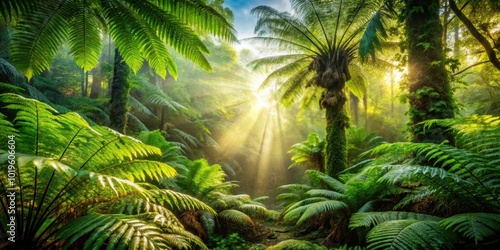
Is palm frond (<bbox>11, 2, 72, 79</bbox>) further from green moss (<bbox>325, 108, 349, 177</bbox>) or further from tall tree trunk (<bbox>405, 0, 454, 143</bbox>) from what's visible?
green moss (<bbox>325, 108, 349, 177</bbox>)

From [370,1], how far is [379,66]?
251 cm

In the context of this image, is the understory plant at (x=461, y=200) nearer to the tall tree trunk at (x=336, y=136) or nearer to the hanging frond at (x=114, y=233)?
the hanging frond at (x=114, y=233)

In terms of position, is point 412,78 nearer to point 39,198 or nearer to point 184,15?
point 184,15

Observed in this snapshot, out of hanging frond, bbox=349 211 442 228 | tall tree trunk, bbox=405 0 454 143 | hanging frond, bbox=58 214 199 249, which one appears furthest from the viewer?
tall tree trunk, bbox=405 0 454 143

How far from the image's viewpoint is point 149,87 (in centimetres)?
962

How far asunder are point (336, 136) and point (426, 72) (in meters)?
3.10

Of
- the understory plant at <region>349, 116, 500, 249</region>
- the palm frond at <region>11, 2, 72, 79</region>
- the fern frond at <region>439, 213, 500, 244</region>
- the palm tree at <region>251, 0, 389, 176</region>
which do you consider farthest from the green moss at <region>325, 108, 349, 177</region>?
the palm frond at <region>11, 2, 72, 79</region>

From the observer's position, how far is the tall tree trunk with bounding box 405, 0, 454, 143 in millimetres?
3605

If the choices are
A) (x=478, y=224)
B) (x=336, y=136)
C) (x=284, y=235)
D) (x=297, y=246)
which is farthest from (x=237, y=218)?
(x=336, y=136)

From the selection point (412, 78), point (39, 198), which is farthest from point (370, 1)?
point (39, 198)

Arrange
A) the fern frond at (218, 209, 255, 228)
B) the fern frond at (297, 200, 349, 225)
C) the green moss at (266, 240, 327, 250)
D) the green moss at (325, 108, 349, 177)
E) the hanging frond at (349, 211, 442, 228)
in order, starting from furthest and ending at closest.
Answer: the green moss at (325, 108, 349, 177), the fern frond at (218, 209, 255, 228), the fern frond at (297, 200, 349, 225), the green moss at (266, 240, 327, 250), the hanging frond at (349, 211, 442, 228)

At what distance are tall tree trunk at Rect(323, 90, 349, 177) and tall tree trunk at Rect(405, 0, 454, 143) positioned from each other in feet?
8.80

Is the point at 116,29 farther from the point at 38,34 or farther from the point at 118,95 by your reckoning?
the point at 118,95

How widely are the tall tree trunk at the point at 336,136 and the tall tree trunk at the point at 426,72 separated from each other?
268cm
